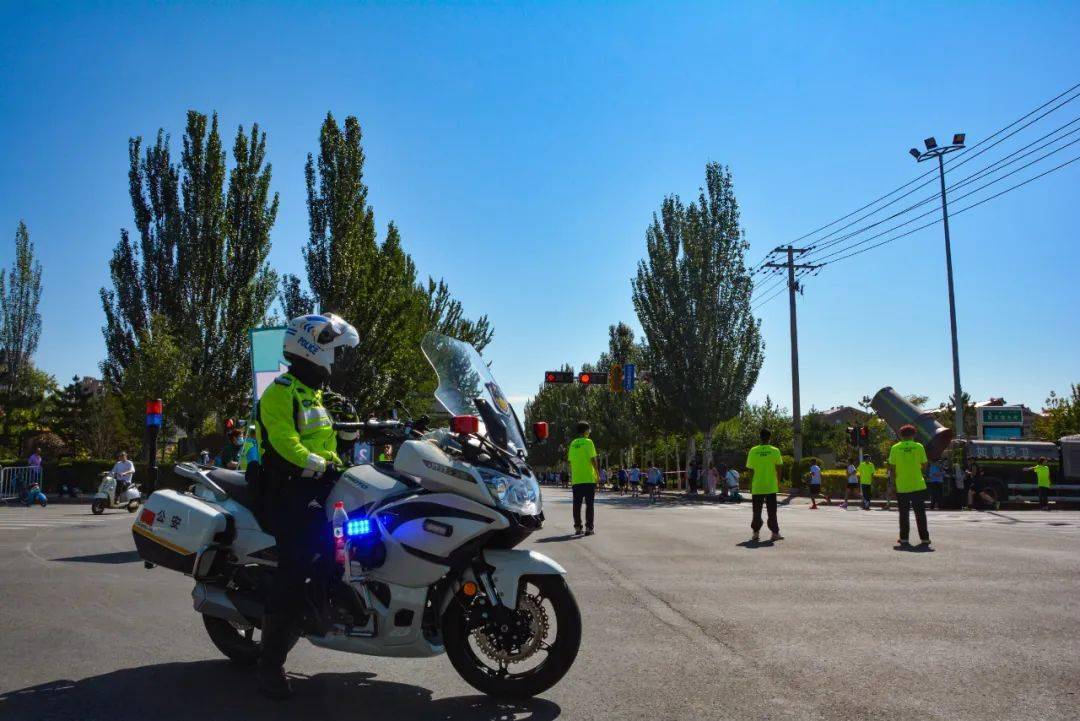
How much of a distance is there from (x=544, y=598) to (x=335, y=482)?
122 cm

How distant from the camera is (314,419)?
4.34 meters

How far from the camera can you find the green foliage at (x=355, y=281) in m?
33.4

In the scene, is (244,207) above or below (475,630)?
above

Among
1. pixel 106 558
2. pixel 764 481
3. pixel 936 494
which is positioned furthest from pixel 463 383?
pixel 936 494

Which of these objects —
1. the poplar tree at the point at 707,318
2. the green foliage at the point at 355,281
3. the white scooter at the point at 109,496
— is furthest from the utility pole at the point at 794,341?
the white scooter at the point at 109,496

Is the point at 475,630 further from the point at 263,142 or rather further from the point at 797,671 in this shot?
the point at 263,142

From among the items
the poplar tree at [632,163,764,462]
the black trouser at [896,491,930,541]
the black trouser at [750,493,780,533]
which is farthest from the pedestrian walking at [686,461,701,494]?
the black trouser at [896,491,930,541]

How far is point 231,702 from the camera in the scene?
4070mm

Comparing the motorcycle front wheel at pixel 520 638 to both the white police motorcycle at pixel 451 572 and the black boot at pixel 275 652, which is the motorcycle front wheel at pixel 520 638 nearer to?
the white police motorcycle at pixel 451 572

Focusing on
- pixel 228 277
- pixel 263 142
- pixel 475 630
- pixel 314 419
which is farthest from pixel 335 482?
pixel 263 142

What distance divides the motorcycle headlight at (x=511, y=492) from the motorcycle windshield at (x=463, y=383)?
412mm

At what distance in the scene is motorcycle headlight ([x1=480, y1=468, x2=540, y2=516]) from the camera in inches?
157

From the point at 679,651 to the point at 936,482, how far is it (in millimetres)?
23471

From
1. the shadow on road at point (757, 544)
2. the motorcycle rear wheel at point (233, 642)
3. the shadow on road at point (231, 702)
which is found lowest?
the shadow on road at point (231, 702)
